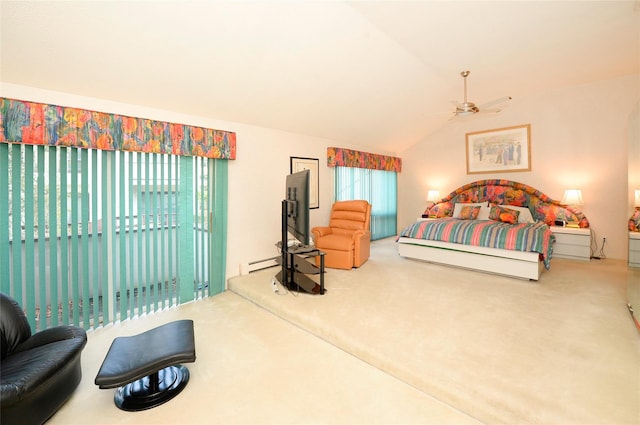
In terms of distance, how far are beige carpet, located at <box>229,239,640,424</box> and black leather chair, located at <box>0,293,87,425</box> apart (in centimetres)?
166

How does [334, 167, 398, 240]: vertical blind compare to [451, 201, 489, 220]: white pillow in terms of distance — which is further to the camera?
[334, 167, 398, 240]: vertical blind

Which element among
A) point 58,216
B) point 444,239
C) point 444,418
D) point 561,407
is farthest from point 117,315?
point 444,239

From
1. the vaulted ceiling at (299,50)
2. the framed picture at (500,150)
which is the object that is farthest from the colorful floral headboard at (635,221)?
the framed picture at (500,150)

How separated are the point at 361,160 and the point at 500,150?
2.74 meters

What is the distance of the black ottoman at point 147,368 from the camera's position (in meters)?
1.75

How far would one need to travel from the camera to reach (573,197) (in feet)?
15.6

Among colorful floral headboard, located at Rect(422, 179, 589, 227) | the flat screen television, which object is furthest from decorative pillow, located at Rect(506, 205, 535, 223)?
the flat screen television

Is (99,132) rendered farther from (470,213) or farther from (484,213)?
(484,213)

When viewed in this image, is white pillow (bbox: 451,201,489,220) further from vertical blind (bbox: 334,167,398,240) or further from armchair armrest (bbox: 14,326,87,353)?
armchair armrest (bbox: 14,326,87,353)

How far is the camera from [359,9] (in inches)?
103

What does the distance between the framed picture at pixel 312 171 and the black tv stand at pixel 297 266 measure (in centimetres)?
130

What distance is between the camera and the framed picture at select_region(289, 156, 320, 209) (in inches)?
183

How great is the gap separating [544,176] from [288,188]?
4.83 metres

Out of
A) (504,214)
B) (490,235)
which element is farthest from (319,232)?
(504,214)
